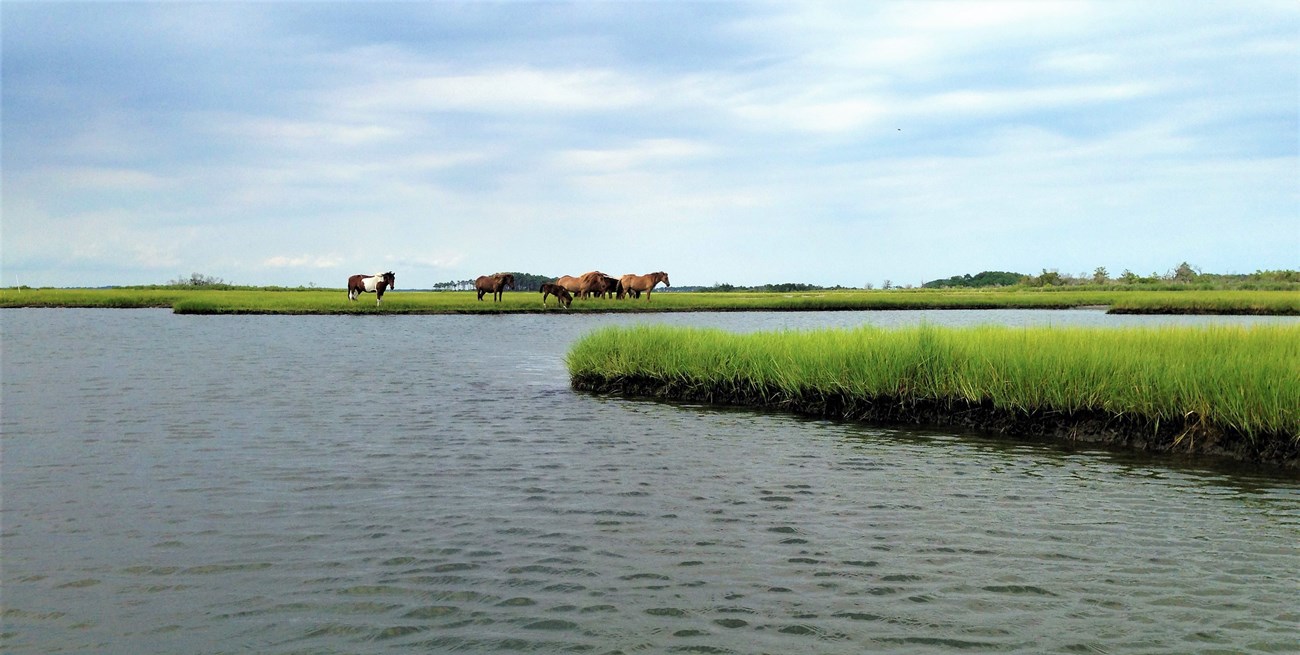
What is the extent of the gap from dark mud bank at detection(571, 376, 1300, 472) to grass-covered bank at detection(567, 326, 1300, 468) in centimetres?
2

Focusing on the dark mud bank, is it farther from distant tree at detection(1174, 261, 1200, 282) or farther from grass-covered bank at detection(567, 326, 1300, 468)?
distant tree at detection(1174, 261, 1200, 282)

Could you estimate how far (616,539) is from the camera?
8.59 metres

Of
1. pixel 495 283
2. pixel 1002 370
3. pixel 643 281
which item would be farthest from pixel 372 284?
pixel 1002 370

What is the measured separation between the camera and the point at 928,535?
28.6 feet

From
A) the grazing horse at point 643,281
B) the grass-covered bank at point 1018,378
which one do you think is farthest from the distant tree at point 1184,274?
the grass-covered bank at point 1018,378

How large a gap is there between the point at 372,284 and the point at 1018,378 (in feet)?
191

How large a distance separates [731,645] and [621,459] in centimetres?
663

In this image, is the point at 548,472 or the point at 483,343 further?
the point at 483,343

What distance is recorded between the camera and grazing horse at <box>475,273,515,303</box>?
66562 millimetres

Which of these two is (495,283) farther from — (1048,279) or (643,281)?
(1048,279)

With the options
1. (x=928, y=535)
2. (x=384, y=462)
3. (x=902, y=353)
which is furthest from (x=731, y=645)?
(x=902, y=353)

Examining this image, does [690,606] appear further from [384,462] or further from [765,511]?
[384,462]

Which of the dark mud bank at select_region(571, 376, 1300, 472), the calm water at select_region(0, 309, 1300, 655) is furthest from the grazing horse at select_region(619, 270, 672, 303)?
the calm water at select_region(0, 309, 1300, 655)

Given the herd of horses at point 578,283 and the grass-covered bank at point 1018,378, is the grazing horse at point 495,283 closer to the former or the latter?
the herd of horses at point 578,283
